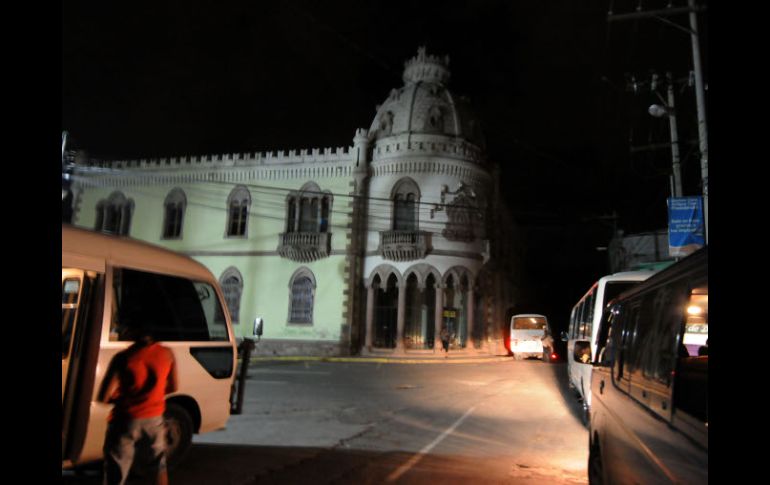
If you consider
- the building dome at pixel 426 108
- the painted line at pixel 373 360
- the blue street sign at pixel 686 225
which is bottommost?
the painted line at pixel 373 360

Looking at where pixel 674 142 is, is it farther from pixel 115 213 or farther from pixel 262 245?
pixel 115 213

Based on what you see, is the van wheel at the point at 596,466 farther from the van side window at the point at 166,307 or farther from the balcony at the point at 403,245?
the balcony at the point at 403,245

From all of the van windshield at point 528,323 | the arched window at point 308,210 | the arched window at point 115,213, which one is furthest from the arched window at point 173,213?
the van windshield at point 528,323

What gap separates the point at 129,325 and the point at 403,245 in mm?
21316

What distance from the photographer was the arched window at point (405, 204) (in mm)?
27734

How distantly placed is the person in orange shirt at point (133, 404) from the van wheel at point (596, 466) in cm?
401

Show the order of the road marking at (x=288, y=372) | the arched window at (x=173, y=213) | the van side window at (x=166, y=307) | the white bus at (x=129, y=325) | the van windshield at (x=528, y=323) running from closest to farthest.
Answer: the white bus at (x=129, y=325) → the van side window at (x=166, y=307) → the road marking at (x=288, y=372) → the van windshield at (x=528, y=323) → the arched window at (x=173, y=213)

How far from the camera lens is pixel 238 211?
30375 millimetres

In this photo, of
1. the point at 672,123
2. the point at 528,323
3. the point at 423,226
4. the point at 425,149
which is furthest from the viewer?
the point at 528,323

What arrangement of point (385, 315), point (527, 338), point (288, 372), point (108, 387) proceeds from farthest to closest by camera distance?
1. point (385, 315)
2. point (527, 338)
3. point (288, 372)
4. point (108, 387)

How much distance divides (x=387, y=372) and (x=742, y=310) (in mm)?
18561

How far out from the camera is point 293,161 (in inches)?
1160

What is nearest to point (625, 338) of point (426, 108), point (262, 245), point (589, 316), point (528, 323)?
point (589, 316)

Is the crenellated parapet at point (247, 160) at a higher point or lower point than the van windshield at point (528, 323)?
higher
